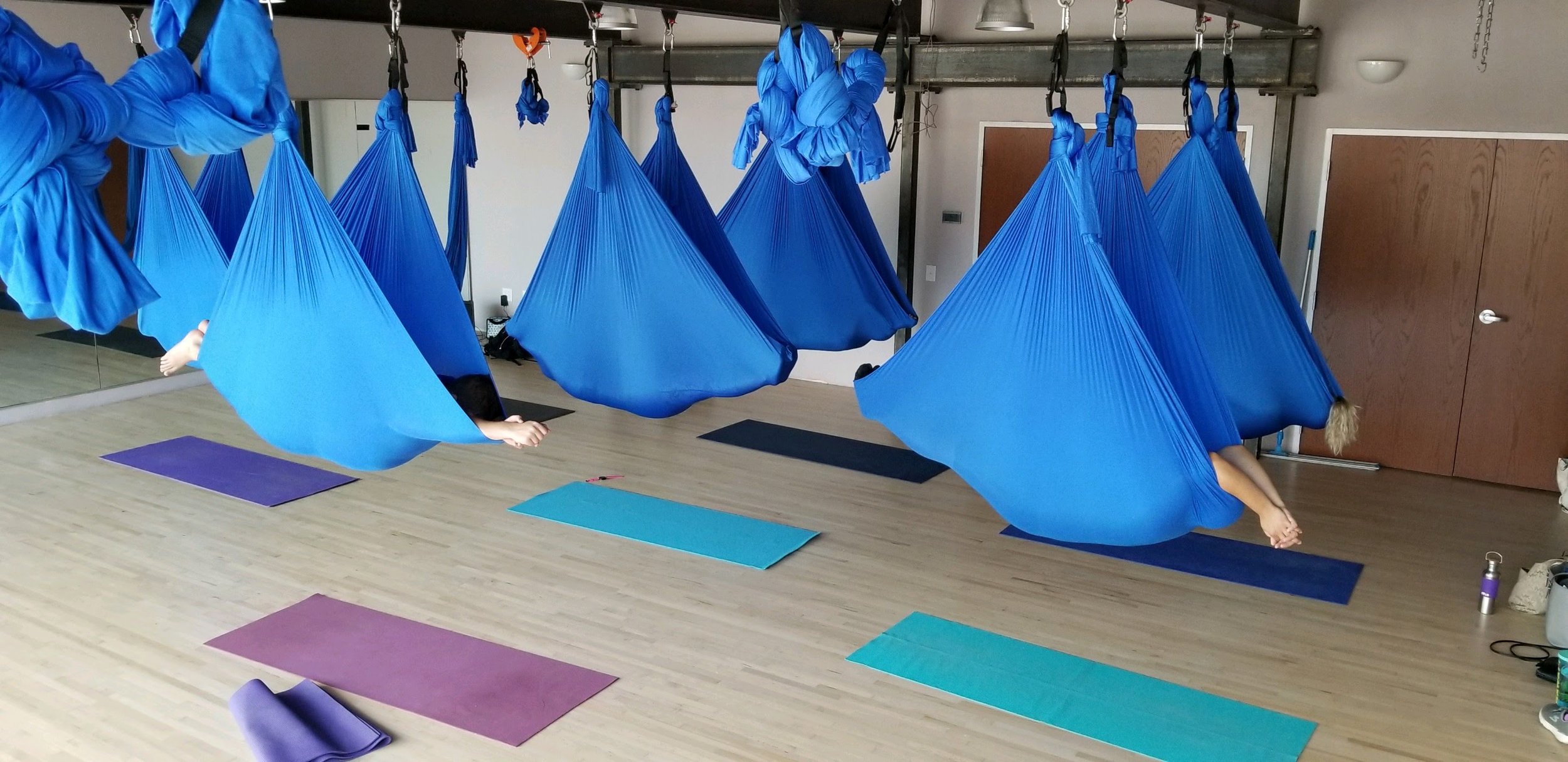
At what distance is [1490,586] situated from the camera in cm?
418

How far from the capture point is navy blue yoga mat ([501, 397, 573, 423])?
6750 mm

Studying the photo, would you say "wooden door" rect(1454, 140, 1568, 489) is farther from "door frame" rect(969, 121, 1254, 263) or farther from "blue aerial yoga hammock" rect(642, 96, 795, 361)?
"blue aerial yoga hammock" rect(642, 96, 795, 361)

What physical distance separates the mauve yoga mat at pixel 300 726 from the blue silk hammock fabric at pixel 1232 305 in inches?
111

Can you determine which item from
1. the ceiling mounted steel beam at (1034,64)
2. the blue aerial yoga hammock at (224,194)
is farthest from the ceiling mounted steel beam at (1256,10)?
the blue aerial yoga hammock at (224,194)

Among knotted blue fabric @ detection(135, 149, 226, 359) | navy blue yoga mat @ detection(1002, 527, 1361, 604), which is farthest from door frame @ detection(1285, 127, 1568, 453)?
knotted blue fabric @ detection(135, 149, 226, 359)

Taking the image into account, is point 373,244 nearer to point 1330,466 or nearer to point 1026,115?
Result: point 1026,115

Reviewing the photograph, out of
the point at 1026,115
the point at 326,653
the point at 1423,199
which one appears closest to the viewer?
the point at 326,653

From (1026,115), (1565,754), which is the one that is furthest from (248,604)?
(1026,115)

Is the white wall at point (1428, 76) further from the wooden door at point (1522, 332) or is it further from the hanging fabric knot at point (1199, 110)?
the hanging fabric knot at point (1199, 110)

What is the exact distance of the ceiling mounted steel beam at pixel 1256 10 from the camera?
137 inches

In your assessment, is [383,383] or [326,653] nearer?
[383,383]

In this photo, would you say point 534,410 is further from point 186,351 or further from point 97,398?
point 186,351

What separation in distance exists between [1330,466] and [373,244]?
4867 mm

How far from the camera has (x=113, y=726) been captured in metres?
3.31
